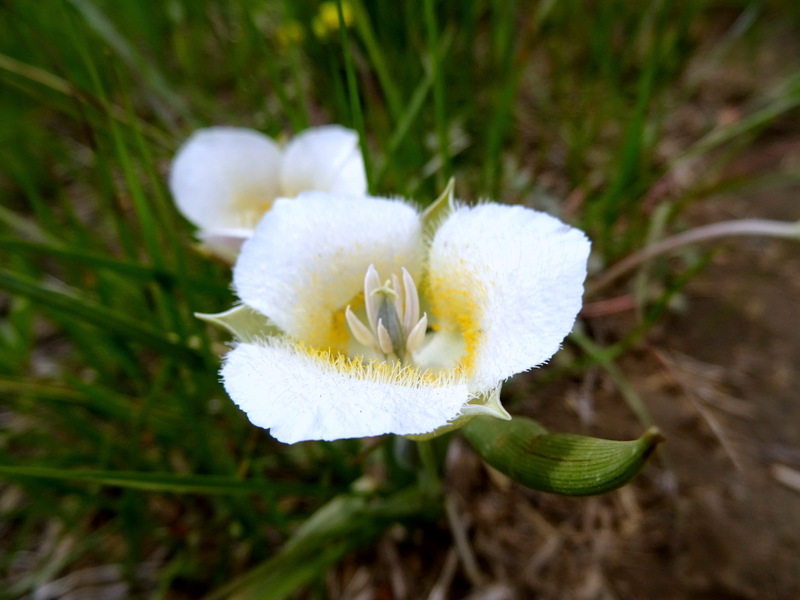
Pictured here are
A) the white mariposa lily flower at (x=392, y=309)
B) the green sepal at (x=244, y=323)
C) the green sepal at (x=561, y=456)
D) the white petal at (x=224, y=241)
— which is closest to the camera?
the green sepal at (x=561, y=456)

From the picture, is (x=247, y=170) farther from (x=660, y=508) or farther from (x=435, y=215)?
(x=660, y=508)

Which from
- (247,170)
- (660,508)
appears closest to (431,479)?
(660,508)

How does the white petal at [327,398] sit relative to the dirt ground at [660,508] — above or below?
above

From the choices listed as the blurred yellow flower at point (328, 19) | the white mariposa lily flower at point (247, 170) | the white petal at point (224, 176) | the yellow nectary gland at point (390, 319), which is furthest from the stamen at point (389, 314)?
the blurred yellow flower at point (328, 19)

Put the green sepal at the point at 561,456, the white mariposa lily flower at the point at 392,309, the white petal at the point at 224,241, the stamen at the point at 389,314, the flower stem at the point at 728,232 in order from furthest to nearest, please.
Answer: the flower stem at the point at 728,232 → the white petal at the point at 224,241 → the stamen at the point at 389,314 → the white mariposa lily flower at the point at 392,309 → the green sepal at the point at 561,456

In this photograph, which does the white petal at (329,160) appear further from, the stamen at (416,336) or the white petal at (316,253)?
the stamen at (416,336)

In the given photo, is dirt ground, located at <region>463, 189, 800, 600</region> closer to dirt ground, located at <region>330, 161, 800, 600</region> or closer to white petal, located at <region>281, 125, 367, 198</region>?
dirt ground, located at <region>330, 161, 800, 600</region>
